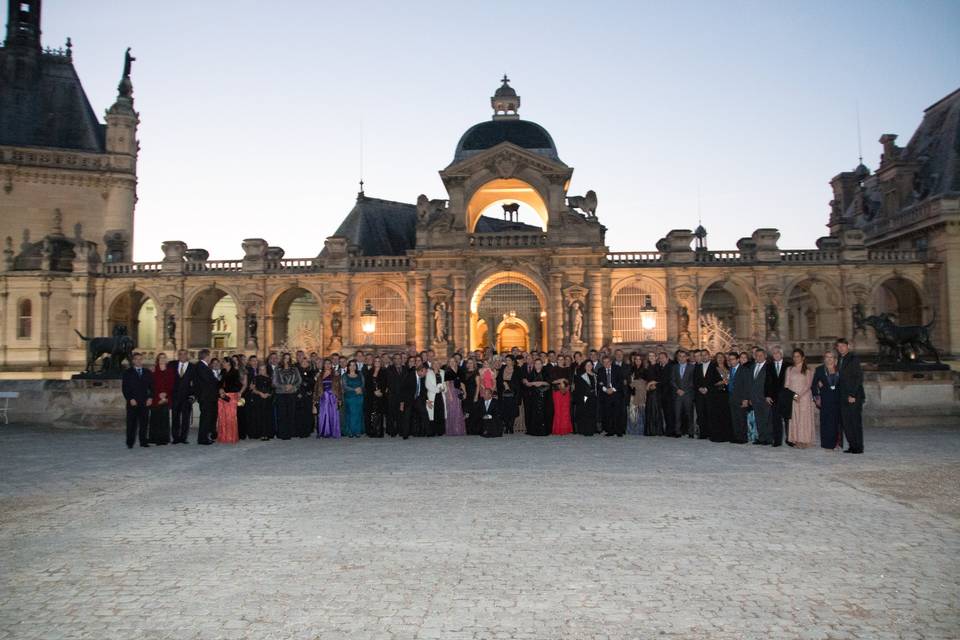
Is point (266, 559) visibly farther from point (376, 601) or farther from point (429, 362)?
point (429, 362)

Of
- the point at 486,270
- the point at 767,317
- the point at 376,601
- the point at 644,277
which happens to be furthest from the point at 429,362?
the point at 767,317

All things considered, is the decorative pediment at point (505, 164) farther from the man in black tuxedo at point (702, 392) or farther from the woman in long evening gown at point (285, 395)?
the woman in long evening gown at point (285, 395)

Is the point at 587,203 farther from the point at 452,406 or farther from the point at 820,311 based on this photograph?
the point at 452,406

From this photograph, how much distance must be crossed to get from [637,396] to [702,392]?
1.66 meters

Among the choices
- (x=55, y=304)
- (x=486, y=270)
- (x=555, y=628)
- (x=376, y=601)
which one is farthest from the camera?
(x=55, y=304)

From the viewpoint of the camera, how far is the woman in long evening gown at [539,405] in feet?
55.6

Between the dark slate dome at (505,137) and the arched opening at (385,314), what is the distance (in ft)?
25.3

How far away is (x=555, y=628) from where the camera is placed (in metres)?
4.72

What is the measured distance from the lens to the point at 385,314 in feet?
117

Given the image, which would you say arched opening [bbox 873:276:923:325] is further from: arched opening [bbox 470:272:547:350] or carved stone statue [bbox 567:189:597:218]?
arched opening [bbox 470:272:547:350]

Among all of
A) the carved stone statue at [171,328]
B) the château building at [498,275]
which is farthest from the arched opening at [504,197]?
the carved stone statue at [171,328]

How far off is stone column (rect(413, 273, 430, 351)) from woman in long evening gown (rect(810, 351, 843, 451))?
69.5 feet

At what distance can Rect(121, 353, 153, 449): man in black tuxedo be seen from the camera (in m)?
14.7

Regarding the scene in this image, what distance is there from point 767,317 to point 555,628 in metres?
32.7
